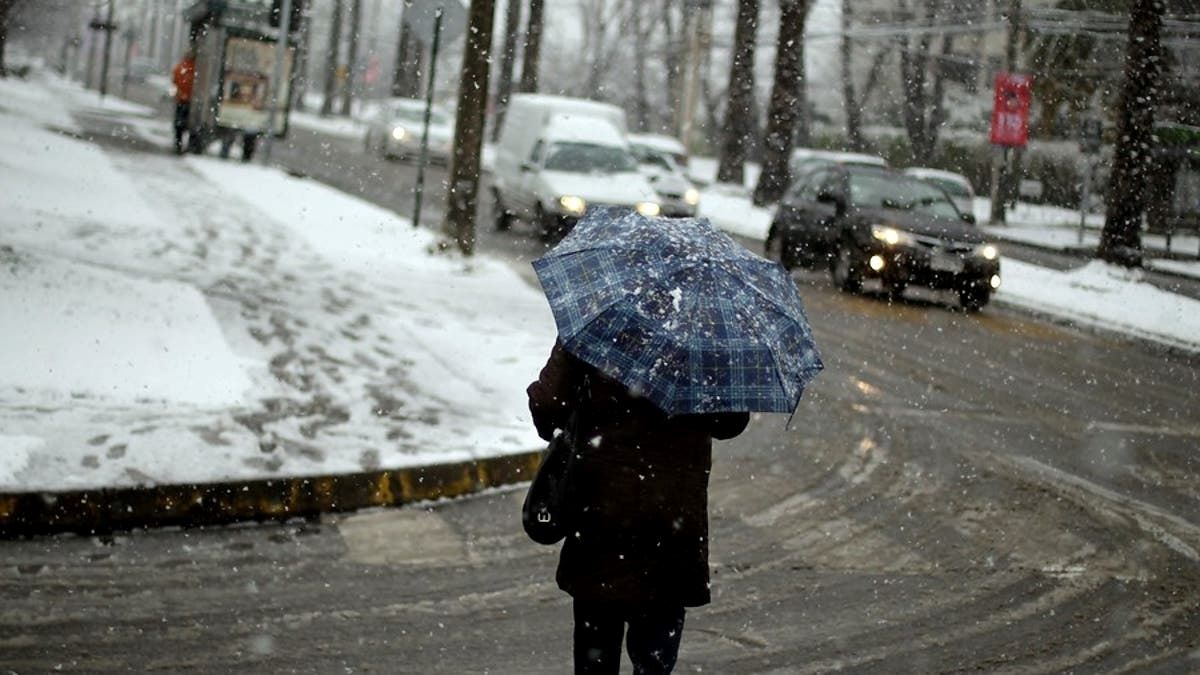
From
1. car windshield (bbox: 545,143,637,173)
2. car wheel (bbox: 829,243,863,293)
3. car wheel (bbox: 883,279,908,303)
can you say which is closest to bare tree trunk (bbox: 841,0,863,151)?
car windshield (bbox: 545,143,637,173)

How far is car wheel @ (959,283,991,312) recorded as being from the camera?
59.4 feet

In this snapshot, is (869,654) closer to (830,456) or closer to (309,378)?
(830,456)

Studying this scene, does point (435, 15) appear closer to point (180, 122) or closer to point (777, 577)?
point (777, 577)

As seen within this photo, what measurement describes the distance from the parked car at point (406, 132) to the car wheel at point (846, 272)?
73.5ft

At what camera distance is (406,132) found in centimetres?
4091

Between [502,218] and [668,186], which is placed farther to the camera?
[668,186]

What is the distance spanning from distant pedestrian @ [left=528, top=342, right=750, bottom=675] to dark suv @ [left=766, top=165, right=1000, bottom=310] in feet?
48.5

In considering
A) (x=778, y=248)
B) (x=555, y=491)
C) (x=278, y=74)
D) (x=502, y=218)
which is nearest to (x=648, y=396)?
(x=555, y=491)

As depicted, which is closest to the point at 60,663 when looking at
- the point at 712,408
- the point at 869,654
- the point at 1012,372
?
the point at 712,408

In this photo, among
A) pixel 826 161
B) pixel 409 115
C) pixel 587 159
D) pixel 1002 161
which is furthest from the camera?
pixel 409 115

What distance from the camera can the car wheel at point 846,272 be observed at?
18328 mm

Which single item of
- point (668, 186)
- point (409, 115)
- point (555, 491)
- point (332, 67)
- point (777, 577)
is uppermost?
point (332, 67)

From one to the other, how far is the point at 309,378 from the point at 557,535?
550 cm

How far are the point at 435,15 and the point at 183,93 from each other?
46.2 ft
